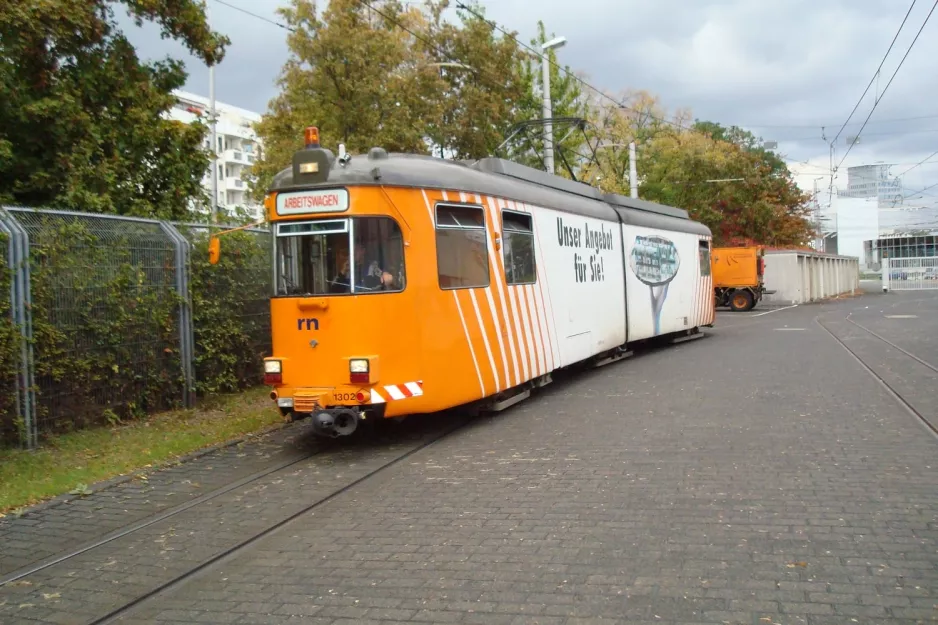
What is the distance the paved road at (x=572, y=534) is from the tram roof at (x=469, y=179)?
285 cm

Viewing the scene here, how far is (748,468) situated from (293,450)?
4621mm

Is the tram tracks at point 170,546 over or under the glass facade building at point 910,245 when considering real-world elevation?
under

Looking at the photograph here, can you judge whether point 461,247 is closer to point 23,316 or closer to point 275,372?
point 275,372

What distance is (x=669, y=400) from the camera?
1148 centimetres

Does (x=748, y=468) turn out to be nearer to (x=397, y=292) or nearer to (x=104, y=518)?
(x=397, y=292)

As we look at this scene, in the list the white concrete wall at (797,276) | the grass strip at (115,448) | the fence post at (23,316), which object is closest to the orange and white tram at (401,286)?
the grass strip at (115,448)

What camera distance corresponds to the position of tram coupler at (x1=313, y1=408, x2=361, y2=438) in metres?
8.55

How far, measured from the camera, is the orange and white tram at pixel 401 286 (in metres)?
8.73

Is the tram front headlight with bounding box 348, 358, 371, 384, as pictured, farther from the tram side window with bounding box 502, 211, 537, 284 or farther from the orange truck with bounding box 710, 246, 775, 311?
the orange truck with bounding box 710, 246, 775, 311

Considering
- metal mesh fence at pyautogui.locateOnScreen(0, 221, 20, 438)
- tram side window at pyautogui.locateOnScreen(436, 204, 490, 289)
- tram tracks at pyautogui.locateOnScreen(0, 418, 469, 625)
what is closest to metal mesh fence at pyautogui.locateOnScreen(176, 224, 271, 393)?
metal mesh fence at pyautogui.locateOnScreen(0, 221, 20, 438)

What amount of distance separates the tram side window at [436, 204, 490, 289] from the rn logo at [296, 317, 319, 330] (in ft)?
4.91

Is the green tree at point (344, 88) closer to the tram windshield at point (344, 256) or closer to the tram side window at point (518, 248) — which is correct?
the tram side window at point (518, 248)

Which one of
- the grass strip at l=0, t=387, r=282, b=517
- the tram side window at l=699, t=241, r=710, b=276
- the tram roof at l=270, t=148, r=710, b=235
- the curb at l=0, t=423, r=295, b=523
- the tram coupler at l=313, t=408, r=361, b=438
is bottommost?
the curb at l=0, t=423, r=295, b=523

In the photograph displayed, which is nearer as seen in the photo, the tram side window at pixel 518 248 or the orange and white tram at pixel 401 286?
the orange and white tram at pixel 401 286
